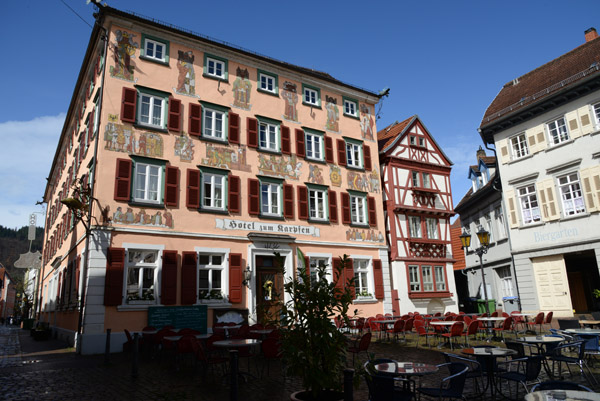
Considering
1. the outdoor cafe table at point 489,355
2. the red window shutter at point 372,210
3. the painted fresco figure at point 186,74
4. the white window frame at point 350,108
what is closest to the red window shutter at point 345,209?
the red window shutter at point 372,210

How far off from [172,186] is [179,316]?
15.3 feet

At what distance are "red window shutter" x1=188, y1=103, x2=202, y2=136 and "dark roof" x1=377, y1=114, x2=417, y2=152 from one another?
11106 mm

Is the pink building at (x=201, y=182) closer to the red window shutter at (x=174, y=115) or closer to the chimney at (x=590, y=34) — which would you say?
the red window shutter at (x=174, y=115)

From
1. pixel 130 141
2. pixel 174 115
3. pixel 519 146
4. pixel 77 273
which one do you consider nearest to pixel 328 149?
pixel 174 115

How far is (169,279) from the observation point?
1484 cm

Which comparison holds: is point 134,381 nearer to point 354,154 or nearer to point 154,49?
point 154,49

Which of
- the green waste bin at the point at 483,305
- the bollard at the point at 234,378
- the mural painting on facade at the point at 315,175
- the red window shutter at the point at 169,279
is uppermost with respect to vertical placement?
the mural painting on facade at the point at 315,175

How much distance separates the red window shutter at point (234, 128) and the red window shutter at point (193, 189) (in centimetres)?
234

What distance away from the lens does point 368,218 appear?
21.2m

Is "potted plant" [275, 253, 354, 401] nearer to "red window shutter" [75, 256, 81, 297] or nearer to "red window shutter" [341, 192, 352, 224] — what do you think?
"red window shutter" [75, 256, 81, 297]

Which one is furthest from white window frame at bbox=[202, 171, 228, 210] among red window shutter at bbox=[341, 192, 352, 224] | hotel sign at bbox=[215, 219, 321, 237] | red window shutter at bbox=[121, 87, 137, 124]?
red window shutter at bbox=[341, 192, 352, 224]

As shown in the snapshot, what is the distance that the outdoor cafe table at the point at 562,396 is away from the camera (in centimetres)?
378

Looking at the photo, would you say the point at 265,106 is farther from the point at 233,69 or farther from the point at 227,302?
the point at 227,302

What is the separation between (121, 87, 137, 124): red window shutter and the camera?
50.6 feet
